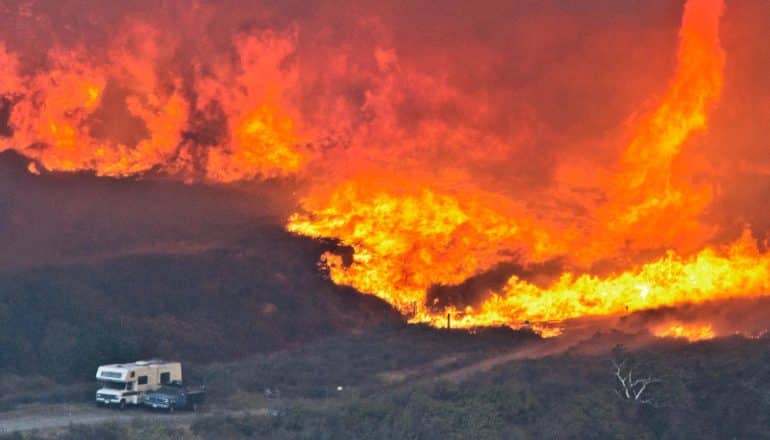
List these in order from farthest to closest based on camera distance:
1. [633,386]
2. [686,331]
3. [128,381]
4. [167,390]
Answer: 1. [167,390]
2. [128,381]
3. [686,331]
4. [633,386]

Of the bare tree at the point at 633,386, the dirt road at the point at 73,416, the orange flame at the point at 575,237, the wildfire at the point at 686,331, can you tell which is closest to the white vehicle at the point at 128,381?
the dirt road at the point at 73,416

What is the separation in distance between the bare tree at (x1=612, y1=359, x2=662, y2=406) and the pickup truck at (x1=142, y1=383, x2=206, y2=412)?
15178 mm

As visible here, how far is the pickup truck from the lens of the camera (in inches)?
1607

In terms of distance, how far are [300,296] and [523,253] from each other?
961 centimetres

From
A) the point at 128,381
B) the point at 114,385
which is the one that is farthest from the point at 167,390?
the point at 114,385

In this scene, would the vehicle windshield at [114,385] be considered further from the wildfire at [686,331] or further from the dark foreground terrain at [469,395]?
the wildfire at [686,331]

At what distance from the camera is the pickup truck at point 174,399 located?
4081 centimetres

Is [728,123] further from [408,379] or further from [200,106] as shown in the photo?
[200,106]

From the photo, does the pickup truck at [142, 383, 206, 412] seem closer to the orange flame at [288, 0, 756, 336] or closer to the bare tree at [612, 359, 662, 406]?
the orange flame at [288, 0, 756, 336]

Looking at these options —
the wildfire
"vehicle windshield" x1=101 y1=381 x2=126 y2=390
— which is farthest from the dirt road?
the wildfire

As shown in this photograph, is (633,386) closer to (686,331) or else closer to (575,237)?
(686,331)

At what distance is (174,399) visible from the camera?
4091 centimetres

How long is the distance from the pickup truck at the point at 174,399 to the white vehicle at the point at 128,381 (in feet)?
1.52

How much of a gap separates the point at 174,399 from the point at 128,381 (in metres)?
2.04
